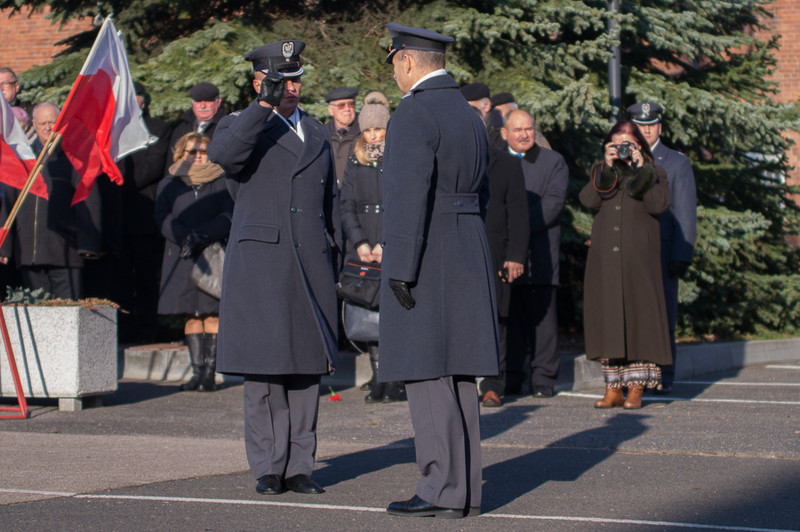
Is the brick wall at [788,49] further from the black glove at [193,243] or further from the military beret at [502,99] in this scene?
the black glove at [193,243]

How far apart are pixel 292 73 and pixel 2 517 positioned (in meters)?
2.32

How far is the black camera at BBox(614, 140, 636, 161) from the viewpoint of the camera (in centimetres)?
882

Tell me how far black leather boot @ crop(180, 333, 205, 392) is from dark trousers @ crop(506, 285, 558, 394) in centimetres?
255

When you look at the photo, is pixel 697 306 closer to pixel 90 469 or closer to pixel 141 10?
pixel 141 10

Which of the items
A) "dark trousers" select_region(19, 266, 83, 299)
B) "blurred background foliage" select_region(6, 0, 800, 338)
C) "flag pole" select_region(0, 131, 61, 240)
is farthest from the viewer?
"blurred background foliage" select_region(6, 0, 800, 338)

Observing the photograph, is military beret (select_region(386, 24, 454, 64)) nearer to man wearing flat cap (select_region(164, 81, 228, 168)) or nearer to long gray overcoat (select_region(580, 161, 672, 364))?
long gray overcoat (select_region(580, 161, 672, 364))

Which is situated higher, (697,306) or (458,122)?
(458,122)

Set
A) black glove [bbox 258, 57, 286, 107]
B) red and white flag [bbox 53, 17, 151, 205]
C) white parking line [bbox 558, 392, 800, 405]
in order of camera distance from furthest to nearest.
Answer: white parking line [bbox 558, 392, 800, 405], red and white flag [bbox 53, 17, 151, 205], black glove [bbox 258, 57, 286, 107]

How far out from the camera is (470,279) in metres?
5.03

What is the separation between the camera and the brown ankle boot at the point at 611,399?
881 centimetres

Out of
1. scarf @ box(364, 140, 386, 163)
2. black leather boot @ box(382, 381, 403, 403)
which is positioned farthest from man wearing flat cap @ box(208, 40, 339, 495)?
black leather boot @ box(382, 381, 403, 403)

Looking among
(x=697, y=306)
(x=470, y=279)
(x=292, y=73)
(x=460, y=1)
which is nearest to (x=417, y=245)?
(x=470, y=279)

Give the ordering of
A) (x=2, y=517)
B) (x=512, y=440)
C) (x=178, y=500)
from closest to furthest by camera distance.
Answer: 1. (x=2, y=517)
2. (x=178, y=500)
3. (x=512, y=440)

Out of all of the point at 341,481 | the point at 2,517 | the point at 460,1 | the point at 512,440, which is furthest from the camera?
the point at 460,1
